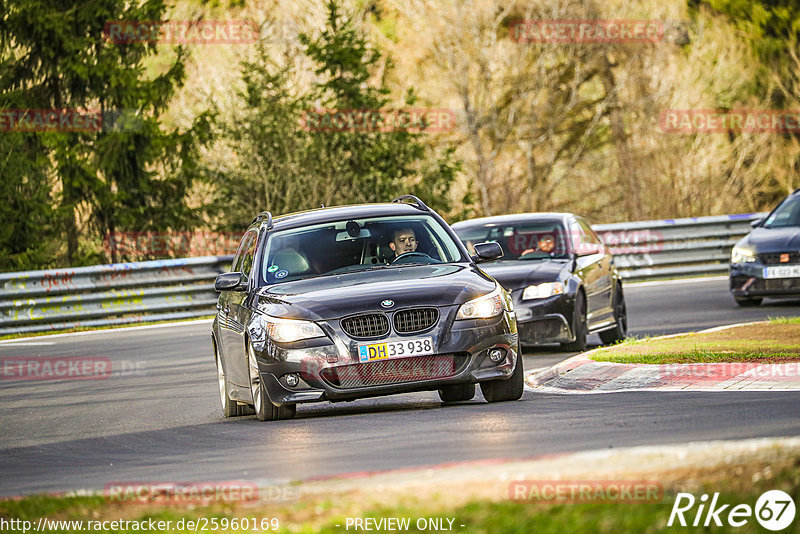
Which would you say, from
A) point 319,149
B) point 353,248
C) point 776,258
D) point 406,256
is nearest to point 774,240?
point 776,258

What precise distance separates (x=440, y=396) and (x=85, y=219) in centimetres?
2430

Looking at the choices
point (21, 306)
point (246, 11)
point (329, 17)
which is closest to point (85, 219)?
point (329, 17)

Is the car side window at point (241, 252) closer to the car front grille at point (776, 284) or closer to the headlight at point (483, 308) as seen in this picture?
the headlight at point (483, 308)

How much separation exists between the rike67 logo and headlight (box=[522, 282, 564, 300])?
10680 millimetres

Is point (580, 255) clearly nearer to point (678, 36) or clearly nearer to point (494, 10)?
point (494, 10)

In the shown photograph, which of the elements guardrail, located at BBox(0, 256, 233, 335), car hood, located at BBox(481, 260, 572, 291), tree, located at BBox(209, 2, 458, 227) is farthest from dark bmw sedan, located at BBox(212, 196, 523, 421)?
tree, located at BBox(209, 2, 458, 227)

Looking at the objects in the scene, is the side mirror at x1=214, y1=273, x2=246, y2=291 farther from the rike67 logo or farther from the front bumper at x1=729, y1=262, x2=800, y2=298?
the front bumper at x1=729, y1=262, x2=800, y2=298

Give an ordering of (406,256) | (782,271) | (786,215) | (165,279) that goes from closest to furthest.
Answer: (406,256), (782,271), (786,215), (165,279)

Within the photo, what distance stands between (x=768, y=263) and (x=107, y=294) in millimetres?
11395

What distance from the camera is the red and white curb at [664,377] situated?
12.0 metres

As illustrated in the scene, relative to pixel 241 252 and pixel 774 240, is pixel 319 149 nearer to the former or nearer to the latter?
pixel 774 240

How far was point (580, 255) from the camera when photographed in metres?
17.6

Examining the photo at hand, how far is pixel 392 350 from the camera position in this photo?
11.0 metres

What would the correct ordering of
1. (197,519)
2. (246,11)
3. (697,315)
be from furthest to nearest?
(246,11), (697,315), (197,519)
